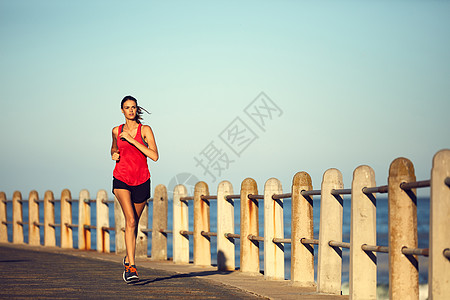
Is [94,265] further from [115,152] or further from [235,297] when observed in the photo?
[235,297]

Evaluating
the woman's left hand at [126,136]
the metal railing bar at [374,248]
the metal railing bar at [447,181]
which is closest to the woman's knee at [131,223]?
the woman's left hand at [126,136]

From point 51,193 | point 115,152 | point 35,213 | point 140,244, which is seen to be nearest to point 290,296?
point 115,152

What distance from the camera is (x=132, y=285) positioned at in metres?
8.55

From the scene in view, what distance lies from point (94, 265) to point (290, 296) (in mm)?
4909

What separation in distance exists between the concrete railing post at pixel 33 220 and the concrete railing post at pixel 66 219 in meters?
2.04

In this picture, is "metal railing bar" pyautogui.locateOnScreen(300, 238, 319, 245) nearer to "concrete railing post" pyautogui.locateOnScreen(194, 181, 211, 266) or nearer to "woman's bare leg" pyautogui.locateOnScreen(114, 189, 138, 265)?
"woman's bare leg" pyautogui.locateOnScreen(114, 189, 138, 265)

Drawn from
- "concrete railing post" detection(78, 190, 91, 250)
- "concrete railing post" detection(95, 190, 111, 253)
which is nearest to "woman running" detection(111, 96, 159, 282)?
"concrete railing post" detection(95, 190, 111, 253)

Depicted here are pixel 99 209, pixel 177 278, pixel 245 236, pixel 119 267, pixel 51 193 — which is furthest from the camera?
pixel 51 193

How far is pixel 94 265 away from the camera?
1196 cm

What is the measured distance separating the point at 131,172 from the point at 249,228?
2.91m

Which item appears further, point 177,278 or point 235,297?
point 177,278

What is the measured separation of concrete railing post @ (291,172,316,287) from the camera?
899 centimetres

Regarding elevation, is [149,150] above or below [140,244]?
above

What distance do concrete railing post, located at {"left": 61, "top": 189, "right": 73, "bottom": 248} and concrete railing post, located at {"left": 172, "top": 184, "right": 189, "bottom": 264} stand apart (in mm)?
5712
